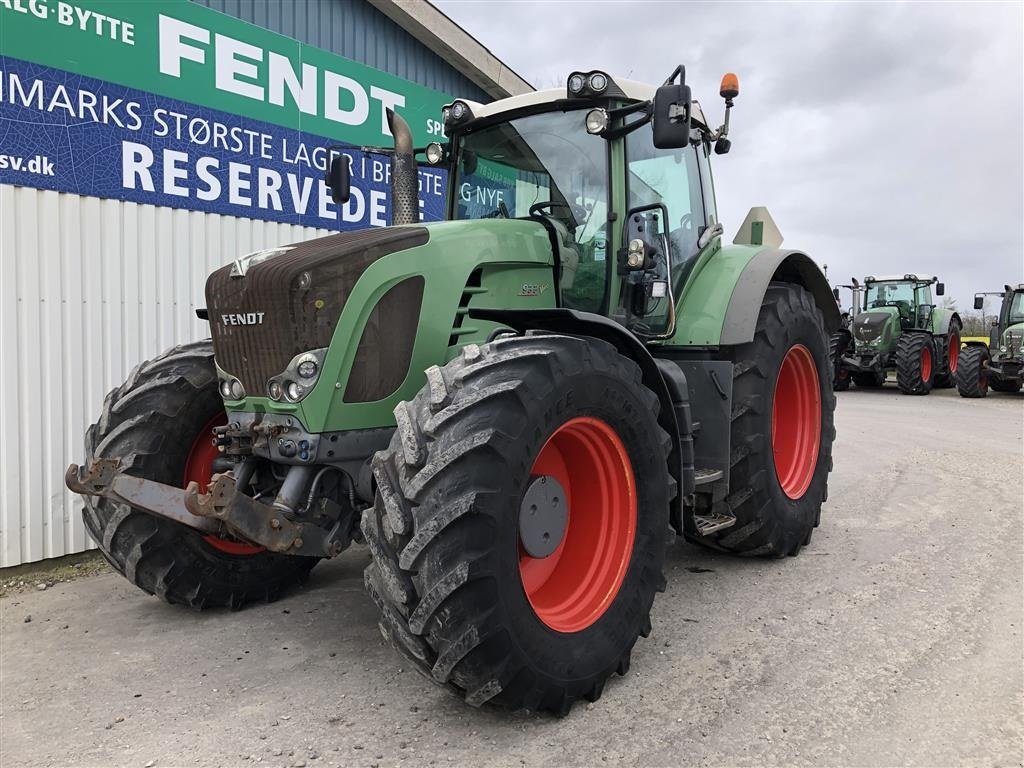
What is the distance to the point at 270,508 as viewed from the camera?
2914 millimetres

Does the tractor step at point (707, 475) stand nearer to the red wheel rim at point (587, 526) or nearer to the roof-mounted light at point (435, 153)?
the red wheel rim at point (587, 526)

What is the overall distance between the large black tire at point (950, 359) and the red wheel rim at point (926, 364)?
2.60 ft

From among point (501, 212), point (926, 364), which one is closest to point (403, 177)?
point (501, 212)

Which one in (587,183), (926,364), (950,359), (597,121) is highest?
(597,121)

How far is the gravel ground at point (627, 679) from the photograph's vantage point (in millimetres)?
2617

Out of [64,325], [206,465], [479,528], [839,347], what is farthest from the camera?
[839,347]

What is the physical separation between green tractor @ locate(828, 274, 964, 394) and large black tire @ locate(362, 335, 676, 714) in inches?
594

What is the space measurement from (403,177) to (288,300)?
1614 millimetres

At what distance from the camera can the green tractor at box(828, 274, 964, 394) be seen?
1672cm

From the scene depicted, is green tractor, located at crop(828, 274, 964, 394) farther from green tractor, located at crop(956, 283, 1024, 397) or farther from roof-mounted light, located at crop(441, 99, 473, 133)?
roof-mounted light, located at crop(441, 99, 473, 133)

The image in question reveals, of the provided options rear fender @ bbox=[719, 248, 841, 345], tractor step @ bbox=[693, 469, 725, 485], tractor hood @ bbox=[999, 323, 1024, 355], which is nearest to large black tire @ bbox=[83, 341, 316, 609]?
tractor step @ bbox=[693, 469, 725, 485]

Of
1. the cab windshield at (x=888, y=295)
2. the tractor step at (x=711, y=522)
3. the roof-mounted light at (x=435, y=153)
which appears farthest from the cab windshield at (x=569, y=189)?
the cab windshield at (x=888, y=295)

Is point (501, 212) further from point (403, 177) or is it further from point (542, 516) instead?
point (542, 516)

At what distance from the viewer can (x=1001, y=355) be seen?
51.7 feet
